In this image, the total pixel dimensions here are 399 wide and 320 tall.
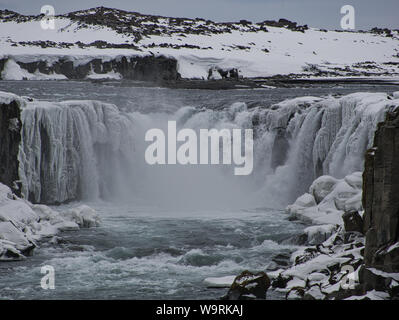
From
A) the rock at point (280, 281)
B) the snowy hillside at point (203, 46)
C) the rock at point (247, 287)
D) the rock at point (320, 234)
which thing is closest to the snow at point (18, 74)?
the snowy hillside at point (203, 46)

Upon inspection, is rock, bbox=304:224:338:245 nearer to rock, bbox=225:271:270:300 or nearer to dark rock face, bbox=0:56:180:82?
rock, bbox=225:271:270:300

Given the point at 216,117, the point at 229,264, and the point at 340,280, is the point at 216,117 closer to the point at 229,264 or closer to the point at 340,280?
the point at 229,264

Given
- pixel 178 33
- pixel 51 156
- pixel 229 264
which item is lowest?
pixel 229 264

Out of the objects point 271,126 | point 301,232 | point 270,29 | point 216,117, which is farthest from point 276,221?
point 270,29

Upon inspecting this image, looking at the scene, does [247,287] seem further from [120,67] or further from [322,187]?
[120,67]

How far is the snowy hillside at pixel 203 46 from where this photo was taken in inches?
2571

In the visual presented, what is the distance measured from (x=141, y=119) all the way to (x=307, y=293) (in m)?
19.6

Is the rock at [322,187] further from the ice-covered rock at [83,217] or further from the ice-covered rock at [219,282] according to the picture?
the ice-covered rock at [219,282]

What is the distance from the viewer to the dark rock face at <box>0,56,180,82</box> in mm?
63406

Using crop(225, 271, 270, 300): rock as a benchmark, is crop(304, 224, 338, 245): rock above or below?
above

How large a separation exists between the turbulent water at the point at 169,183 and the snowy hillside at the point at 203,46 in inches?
1138

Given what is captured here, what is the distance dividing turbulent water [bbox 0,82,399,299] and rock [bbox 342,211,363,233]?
1953 millimetres

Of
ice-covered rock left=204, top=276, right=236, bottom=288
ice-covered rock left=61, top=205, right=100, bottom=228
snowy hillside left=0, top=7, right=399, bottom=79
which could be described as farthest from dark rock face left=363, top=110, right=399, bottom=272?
snowy hillside left=0, top=7, right=399, bottom=79

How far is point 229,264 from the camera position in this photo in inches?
757
